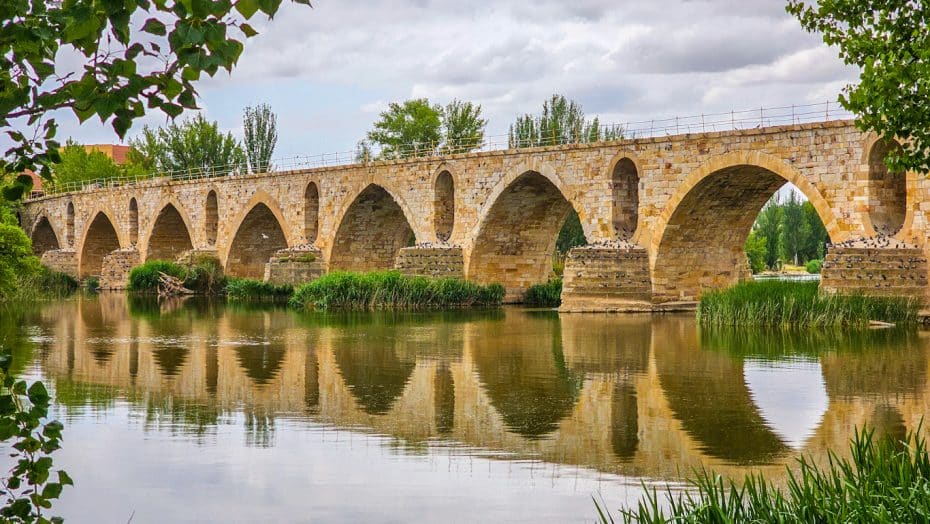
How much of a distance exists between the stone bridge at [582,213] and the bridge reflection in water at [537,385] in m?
4.68

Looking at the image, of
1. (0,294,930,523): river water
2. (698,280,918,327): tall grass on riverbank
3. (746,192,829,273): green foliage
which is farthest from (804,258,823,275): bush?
(0,294,930,523): river water

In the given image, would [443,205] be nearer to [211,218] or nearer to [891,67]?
[211,218]

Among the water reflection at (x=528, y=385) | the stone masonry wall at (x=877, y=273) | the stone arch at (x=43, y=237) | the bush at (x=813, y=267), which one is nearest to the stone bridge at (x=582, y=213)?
the stone masonry wall at (x=877, y=273)

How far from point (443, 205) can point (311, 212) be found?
753 centimetres

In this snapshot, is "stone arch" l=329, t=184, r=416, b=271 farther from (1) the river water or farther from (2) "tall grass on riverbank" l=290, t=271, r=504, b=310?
(1) the river water

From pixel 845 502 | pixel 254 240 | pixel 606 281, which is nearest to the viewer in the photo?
pixel 845 502

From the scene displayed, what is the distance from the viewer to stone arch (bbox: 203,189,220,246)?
4728cm

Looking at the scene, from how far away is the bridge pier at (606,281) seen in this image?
28922mm

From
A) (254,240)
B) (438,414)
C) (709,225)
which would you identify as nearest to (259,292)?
(254,240)

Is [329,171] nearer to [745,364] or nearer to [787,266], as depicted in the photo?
[745,364]

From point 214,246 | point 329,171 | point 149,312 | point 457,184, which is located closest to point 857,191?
point 457,184

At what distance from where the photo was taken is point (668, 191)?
94.5 ft

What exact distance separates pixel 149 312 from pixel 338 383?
17.6 meters

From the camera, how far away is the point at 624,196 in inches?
1208
